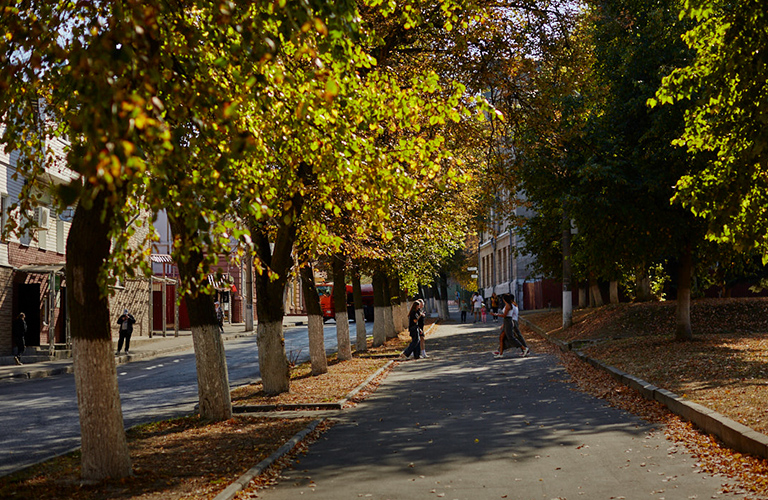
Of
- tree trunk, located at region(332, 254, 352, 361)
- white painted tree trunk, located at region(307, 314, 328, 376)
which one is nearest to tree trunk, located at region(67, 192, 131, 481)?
white painted tree trunk, located at region(307, 314, 328, 376)

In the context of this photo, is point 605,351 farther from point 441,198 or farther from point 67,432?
point 67,432

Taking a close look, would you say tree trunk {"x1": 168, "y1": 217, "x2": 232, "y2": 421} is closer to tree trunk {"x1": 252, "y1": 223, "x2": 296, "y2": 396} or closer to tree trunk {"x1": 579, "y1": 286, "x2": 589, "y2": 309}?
tree trunk {"x1": 252, "y1": 223, "x2": 296, "y2": 396}

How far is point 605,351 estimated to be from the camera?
2144cm

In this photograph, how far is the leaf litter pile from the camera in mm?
8448

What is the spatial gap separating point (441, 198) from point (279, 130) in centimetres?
1478

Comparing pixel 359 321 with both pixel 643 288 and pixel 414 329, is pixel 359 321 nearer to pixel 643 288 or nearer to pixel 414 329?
pixel 414 329

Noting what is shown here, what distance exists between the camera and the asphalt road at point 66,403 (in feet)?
35.7

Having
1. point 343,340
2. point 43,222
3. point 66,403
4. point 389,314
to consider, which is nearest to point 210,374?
point 66,403

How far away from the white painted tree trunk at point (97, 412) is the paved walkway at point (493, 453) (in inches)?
58.1

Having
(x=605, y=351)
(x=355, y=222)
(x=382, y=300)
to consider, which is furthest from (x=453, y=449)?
(x=382, y=300)

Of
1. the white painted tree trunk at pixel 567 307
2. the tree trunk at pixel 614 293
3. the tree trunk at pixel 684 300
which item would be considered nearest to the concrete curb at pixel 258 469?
the tree trunk at pixel 684 300

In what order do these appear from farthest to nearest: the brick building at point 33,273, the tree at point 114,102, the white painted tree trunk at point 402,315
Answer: the white painted tree trunk at point 402,315
the brick building at point 33,273
the tree at point 114,102

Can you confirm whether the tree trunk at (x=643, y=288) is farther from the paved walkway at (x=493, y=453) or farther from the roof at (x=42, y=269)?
the roof at (x=42, y=269)

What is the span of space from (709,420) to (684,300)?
12.3 m
